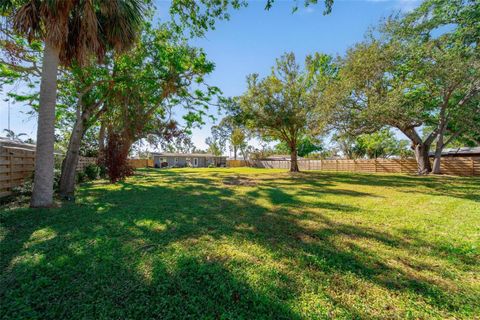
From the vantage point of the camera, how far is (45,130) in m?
5.42

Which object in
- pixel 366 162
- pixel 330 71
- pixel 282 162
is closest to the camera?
pixel 330 71

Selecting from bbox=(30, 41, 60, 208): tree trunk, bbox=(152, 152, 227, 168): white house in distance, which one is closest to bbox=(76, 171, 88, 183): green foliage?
bbox=(30, 41, 60, 208): tree trunk

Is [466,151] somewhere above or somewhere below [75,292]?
above

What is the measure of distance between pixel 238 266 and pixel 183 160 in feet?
144

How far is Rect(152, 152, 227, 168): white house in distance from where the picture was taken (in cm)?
4188

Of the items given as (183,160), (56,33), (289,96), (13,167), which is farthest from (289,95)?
(183,160)

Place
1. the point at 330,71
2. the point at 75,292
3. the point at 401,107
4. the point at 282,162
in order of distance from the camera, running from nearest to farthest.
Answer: the point at 75,292, the point at 401,107, the point at 330,71, the point at 282,162

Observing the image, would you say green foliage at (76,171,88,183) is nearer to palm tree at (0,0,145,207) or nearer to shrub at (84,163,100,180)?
shrub at (84,163,100,180)

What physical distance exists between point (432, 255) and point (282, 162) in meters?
35.0

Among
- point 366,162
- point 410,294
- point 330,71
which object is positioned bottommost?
point 410,294

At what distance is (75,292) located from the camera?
7.32ft

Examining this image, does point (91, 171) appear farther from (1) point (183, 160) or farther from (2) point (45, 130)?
(1) point (183, 160)

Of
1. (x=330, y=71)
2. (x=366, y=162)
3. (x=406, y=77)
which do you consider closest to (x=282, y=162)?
(x=366, y=162)

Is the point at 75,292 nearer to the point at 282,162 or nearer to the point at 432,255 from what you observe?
the point at 432,255
